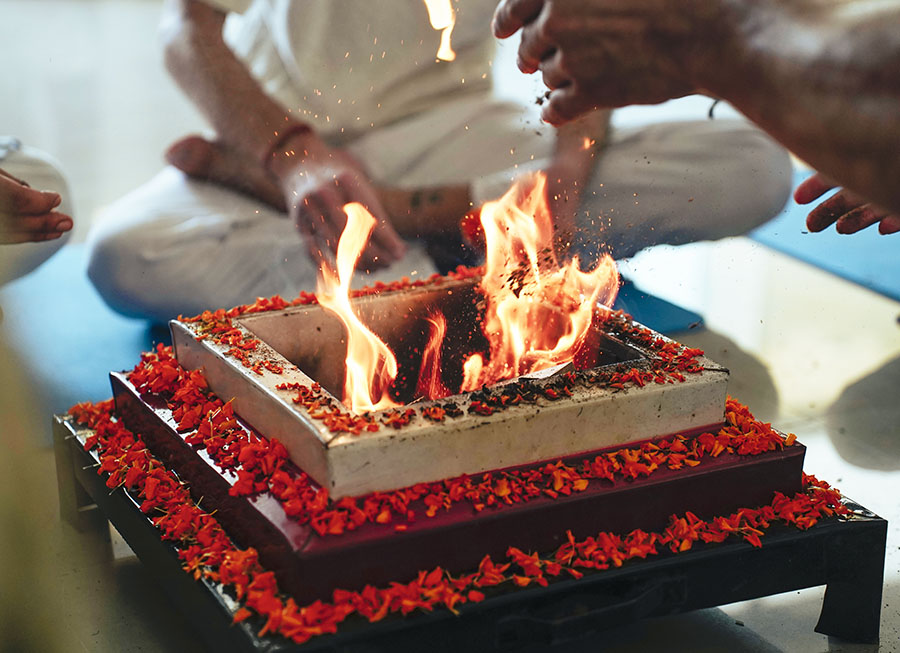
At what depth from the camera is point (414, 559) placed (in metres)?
1.05

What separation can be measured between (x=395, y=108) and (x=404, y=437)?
1.49 m

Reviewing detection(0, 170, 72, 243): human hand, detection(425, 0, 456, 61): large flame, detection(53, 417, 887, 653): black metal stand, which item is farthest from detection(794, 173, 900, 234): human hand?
detection(425, 0, 456, 61): large flame

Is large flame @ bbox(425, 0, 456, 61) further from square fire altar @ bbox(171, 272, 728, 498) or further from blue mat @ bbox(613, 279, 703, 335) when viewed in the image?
→ square fire altar @ bbox(171, 272, 728, 498)

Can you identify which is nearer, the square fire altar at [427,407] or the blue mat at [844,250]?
the square fire altar at [427,407]

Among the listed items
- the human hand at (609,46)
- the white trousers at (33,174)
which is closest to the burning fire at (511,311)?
the human hand at (609,46)

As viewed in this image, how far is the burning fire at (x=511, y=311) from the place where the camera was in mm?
1329

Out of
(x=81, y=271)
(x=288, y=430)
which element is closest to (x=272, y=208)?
(x=81, y=271)

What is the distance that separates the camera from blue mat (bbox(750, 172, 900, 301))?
236 centimetres

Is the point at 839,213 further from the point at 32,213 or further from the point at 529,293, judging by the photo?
the point at 32,213

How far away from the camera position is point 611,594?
109cm

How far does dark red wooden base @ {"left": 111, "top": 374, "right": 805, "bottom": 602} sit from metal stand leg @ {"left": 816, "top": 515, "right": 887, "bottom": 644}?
0.29 ft

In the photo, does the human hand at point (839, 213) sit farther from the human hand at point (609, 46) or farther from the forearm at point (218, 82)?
the forearm at point (218, 82)

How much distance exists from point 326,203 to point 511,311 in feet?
1.81

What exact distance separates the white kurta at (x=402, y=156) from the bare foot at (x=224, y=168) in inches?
1.1
